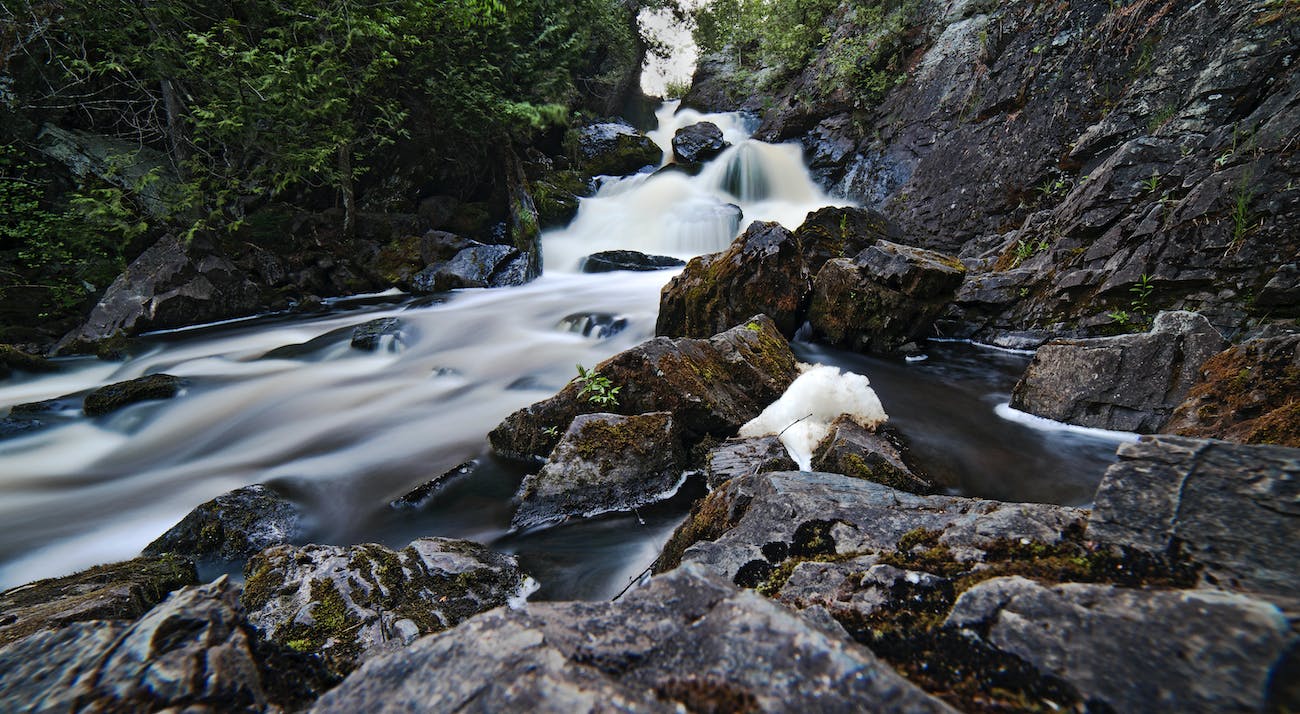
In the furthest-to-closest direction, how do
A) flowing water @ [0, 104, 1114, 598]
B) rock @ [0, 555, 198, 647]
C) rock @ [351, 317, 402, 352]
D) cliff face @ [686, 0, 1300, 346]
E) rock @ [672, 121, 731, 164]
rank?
1. rock @ [672, 121, 731, 164]
2. rock @ [351, 317, 402, 352]
3. cliff face @ [686, 0, 1300, 346]
4. flowing water @ [0, 104, 1114, 598]
5. rock @ [0, 555, 198, 647]

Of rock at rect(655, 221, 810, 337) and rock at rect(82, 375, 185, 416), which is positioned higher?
rock at rect(655, 221, 810, 337)

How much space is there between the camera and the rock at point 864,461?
3.02 metres

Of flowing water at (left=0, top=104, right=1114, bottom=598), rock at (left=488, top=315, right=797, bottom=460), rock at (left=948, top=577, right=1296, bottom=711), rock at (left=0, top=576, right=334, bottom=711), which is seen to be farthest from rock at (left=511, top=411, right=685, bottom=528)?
rock at (left=948, top=577, right=1296, bottom=711)

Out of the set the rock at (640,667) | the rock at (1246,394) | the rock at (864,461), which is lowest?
the rock at (864,461)

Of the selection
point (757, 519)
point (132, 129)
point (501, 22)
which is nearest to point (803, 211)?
point (501, 22)

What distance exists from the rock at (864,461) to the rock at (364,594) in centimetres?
209

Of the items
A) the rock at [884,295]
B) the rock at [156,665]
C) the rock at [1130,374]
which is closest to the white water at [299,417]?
the rock at [156,665]

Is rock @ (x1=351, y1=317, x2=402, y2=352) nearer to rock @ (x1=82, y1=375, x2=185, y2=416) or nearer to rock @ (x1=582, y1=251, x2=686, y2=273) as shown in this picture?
rock @ (x1=82, y1=375, x2=185, y2=416)

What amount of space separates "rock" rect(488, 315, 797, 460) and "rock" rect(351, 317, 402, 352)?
4.54 m

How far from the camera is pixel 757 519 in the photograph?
194cm

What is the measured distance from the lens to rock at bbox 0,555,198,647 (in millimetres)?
1871

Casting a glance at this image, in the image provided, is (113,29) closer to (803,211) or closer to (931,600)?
(931,600)

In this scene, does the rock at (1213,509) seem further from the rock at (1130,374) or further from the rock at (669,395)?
the rock at (1130,374)

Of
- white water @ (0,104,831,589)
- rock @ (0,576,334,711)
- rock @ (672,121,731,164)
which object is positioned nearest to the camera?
rock @ (0,576,334,711)
